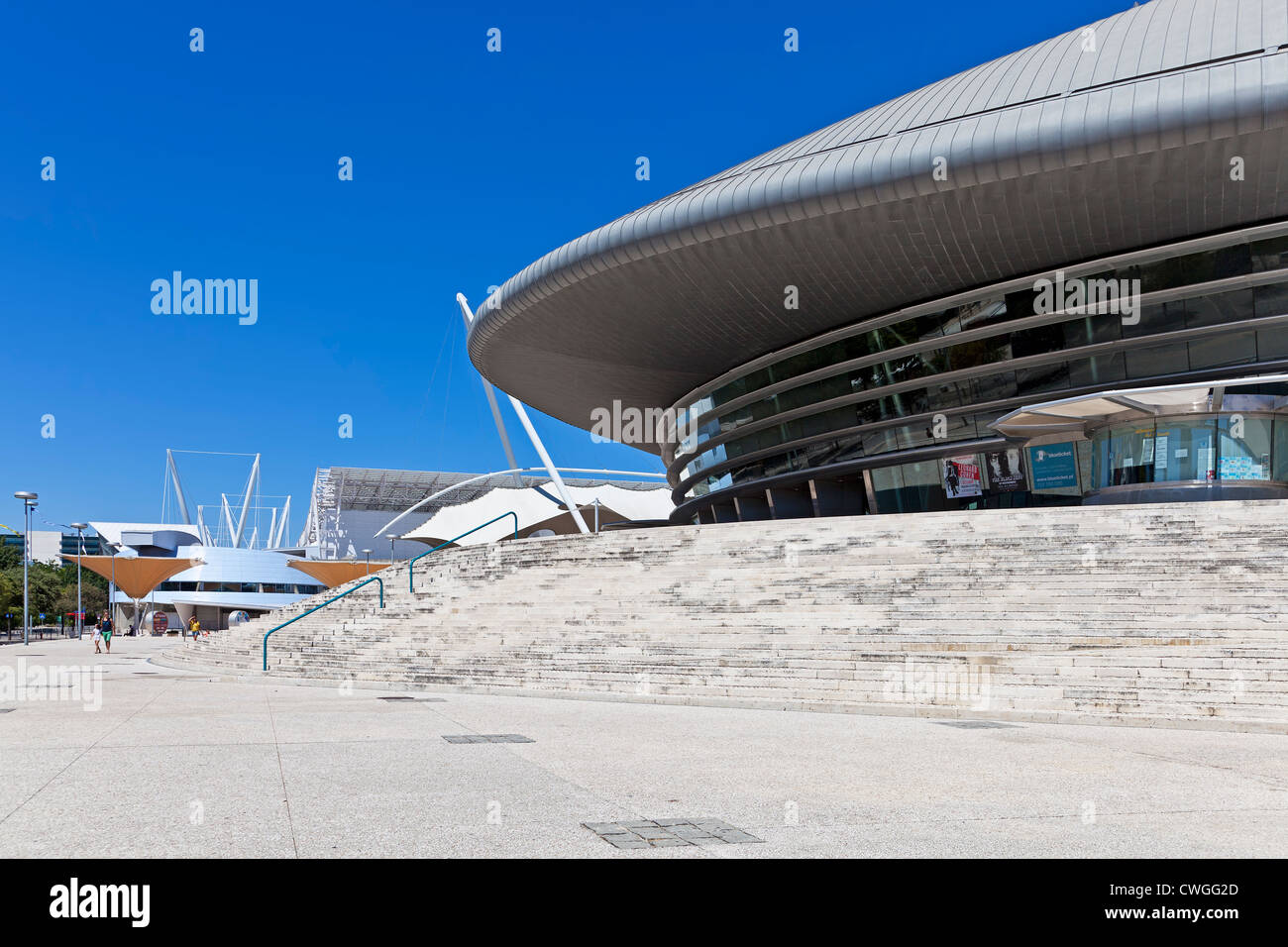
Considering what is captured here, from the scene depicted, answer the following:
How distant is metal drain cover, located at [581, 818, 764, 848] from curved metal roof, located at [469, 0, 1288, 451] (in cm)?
2113

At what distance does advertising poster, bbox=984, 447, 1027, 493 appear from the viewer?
1198 inches

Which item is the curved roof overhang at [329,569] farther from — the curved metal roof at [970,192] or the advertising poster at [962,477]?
the advertising poster at [962,477]

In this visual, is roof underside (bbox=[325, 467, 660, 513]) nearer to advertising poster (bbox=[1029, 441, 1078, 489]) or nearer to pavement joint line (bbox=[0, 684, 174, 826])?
advertising poster (bbox=[1029, 441, 1078, 489])

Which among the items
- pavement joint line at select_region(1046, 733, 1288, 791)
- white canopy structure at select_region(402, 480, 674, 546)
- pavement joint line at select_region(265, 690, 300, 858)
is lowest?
pavement joint line at select_region(1046, 733, 1288, 791)

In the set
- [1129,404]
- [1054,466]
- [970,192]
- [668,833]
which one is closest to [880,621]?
[668,833]

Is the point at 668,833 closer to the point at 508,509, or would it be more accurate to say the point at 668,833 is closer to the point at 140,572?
the point at 508,509

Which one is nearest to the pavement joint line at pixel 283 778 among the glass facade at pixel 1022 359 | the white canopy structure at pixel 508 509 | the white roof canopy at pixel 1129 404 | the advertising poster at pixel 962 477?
the white roof canopy at pixel 1129 404

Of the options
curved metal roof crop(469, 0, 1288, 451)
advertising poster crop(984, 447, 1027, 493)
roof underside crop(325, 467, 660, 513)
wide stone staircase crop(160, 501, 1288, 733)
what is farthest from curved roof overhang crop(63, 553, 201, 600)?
advertising poster crop(984, 447, 1027, 493)

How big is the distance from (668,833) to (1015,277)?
2719 cm

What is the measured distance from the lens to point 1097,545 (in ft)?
60.2

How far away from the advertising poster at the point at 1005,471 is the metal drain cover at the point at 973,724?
18274 mm
